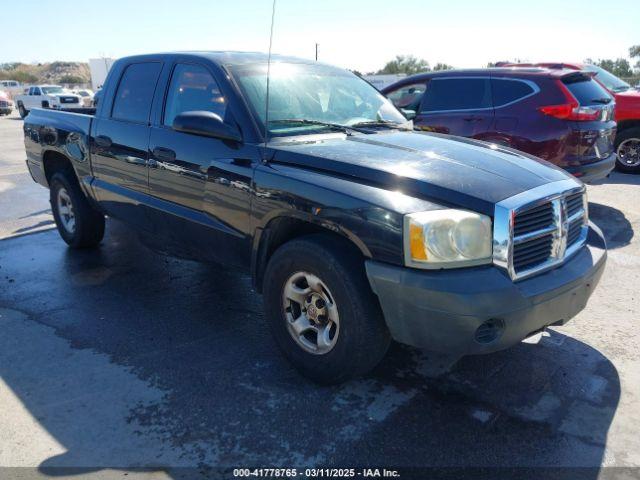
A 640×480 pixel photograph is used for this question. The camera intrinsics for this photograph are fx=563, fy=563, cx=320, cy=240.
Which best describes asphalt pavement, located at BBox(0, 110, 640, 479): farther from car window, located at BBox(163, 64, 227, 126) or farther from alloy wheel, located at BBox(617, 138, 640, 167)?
alloy wheel, located at BBox(617, 138, 640, 167)

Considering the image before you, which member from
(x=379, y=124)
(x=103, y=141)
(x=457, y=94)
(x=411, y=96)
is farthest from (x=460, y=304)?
Result: (x=411, y=96)

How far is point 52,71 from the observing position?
98.4 metres

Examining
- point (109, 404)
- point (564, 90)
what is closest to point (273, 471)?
point (109, 404)

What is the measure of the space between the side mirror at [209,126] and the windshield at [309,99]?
0.67 feet

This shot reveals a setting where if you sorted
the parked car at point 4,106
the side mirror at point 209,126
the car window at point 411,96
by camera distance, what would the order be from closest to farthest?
the side mirror at point 209,126, the car window at point 411,96, the parked car at point 4,106

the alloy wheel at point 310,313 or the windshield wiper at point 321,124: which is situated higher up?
the windshield wiper at point 321,124

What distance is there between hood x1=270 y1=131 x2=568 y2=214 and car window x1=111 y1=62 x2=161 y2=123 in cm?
154

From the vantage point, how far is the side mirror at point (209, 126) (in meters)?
3.48

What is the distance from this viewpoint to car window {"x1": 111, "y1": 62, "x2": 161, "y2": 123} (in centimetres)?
446

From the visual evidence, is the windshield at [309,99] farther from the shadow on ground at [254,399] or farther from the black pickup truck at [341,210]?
the shadow on ground at [254,399]

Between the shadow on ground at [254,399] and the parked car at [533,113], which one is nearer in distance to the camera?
the shadow on ground at [254,399]

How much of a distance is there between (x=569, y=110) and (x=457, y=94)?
4.77 feet

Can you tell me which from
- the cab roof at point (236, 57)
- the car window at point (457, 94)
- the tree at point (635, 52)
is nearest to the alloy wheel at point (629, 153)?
the car window at point (457, 94)

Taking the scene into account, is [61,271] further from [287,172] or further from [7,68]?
[7,68]
